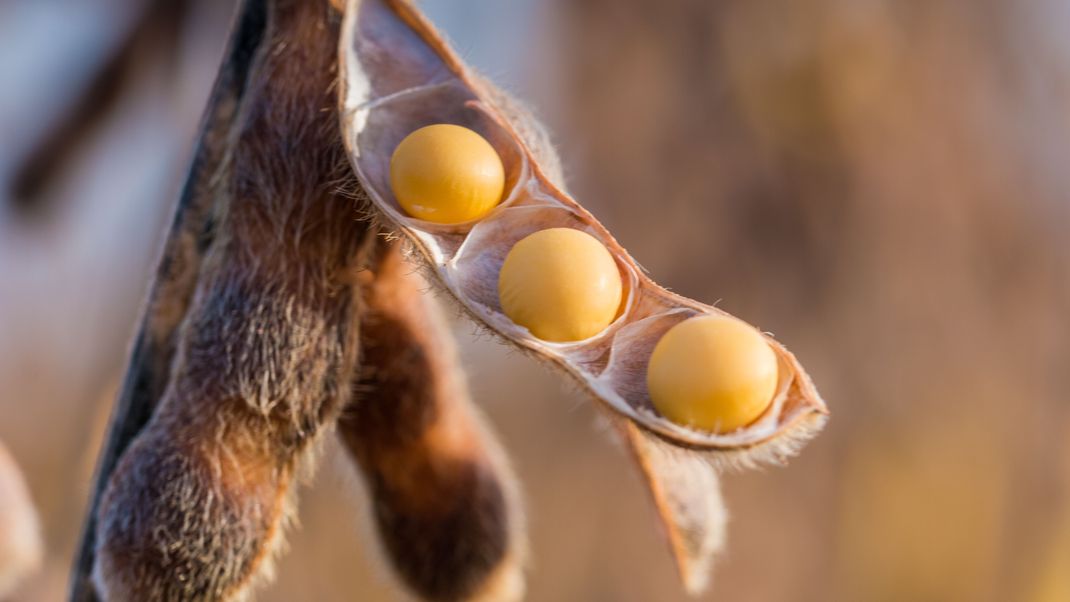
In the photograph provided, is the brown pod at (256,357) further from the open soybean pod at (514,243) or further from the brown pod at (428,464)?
the brown pod at (428,464)

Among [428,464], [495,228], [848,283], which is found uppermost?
[495,228]

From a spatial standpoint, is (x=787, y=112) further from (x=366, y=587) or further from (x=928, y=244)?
(x=366, y=587)

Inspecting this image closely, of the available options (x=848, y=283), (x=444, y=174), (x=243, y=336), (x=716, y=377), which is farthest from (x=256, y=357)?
(x=848, y=283)

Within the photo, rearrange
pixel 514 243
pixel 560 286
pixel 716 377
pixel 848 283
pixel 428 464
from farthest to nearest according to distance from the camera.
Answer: pixel 848 283
pixel 428 464
pixel 514 243
pixel 560 286
pixel 716 377

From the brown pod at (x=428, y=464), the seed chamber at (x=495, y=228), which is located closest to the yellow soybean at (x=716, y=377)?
the seed chamber at (x=495, y=228)

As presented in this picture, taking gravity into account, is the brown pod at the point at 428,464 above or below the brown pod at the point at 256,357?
below

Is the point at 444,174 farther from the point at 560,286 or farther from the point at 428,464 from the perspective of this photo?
the point at 428,464
